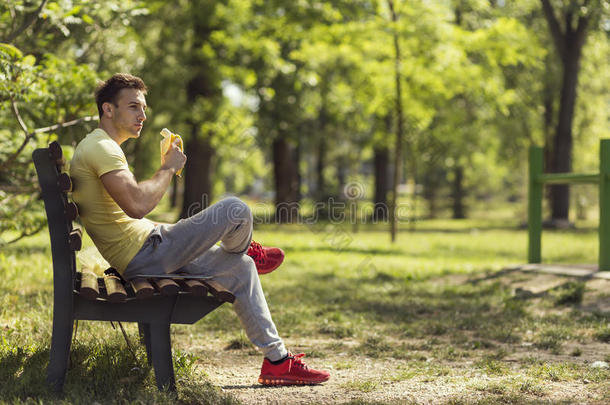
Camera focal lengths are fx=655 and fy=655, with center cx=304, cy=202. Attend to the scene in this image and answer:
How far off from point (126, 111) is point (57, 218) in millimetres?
654

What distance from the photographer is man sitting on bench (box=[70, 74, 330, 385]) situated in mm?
3137

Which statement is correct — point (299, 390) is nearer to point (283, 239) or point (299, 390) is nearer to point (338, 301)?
point (338, 301)

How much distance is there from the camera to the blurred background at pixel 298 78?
6.26m

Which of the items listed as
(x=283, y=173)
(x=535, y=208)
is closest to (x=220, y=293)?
(x=535, y=208)

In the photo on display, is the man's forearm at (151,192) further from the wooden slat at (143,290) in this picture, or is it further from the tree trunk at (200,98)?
the tree trunk at (200,98)

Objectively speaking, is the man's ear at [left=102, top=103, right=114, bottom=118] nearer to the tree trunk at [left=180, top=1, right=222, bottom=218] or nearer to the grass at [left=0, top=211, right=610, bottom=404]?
the grass at [left=0, top=211, right=610, bottom=404]

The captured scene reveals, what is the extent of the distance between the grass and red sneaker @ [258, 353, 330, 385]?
7.7 inches

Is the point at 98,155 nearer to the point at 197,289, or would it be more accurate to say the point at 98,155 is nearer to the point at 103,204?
the point at 103,204

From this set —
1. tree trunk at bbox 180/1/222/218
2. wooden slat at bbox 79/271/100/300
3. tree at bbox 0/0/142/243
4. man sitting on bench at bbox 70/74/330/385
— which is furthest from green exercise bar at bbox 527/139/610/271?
tree trunk at bbox 180/1/222/218

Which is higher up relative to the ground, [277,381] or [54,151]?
[54,151]

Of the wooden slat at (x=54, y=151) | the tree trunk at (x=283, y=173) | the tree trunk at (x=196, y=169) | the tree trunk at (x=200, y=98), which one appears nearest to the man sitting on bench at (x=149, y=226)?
the wooden slat at (x=54, y=151)

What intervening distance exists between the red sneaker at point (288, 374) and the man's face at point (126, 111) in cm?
144

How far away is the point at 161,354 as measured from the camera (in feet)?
10.5

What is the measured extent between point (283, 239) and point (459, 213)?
768 inches
